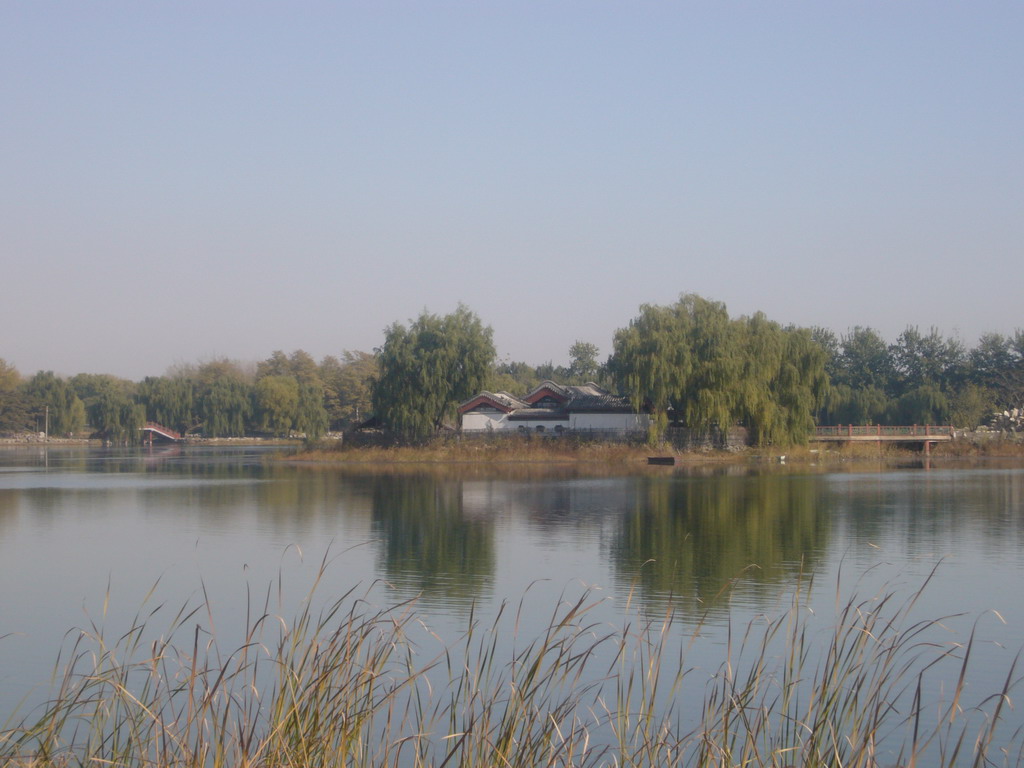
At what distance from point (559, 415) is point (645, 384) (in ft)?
26.2

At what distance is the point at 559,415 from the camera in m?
50.1

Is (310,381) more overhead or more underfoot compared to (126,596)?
Answer: more overhead

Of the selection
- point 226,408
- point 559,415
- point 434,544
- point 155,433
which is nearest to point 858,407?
point 559,415

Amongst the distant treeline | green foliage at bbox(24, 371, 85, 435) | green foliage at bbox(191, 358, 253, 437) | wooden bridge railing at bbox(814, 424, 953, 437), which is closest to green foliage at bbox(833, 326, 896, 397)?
the distant treeline

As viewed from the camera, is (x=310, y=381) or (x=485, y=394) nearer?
(x=485, y=394)

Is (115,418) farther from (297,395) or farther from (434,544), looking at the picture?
(434,544)

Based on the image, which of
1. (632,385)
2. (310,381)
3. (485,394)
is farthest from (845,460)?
(310,381)

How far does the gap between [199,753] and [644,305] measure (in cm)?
4147

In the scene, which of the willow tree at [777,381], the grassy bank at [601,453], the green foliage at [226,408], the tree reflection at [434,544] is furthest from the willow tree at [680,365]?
the green foliage at [226,408]

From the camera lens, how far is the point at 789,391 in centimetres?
4506

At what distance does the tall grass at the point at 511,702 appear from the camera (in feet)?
14.6

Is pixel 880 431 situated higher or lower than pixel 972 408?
lower

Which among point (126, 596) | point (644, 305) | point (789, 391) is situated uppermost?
point (644, 305)

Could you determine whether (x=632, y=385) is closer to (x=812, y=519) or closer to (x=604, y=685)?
(x=812, y=519)
